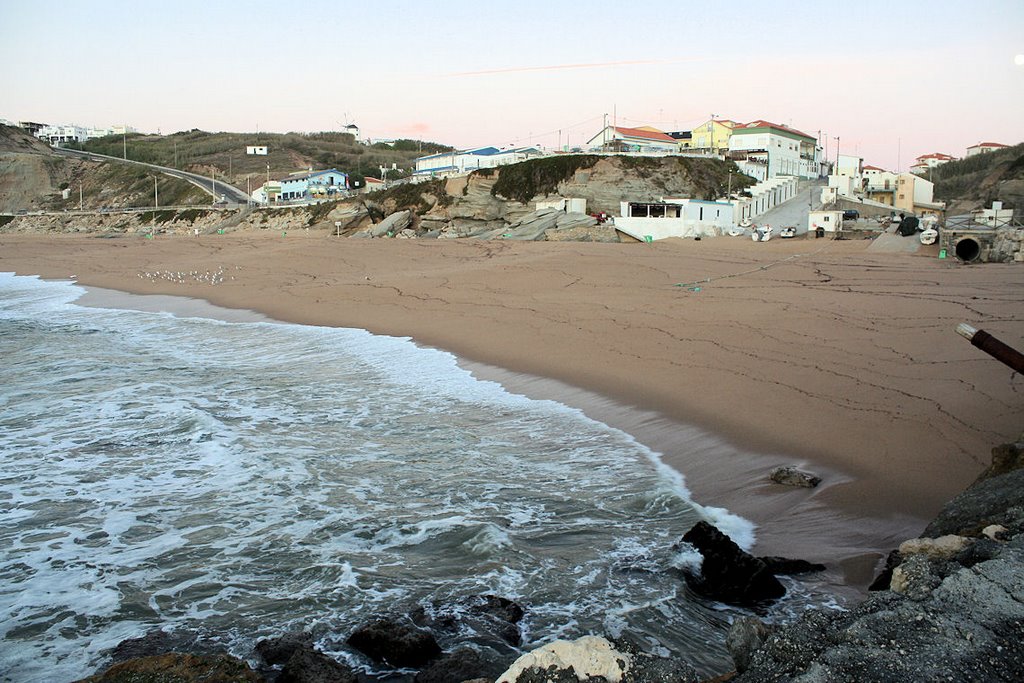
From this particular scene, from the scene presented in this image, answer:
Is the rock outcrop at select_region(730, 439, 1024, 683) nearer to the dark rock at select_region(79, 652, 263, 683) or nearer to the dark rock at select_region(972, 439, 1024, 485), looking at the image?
the dark rock at select_region(972, 439, 1024, 485)

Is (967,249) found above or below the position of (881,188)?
below

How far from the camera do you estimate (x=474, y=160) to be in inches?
1908

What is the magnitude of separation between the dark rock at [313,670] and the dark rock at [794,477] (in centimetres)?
360

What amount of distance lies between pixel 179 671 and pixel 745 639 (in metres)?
2.36

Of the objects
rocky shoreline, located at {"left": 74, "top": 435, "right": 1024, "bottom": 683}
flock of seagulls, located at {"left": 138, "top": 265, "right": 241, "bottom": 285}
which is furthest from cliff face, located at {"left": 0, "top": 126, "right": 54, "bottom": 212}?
rocky shoreline, located at {"left": 74, "top": 435, "right": 1024, "bottom": 683}

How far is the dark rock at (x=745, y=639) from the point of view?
2682mm

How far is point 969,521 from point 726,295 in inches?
378

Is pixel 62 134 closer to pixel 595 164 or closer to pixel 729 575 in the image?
pixel 595 164

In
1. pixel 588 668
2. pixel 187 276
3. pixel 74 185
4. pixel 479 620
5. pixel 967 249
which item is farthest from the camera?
pixel 74 185

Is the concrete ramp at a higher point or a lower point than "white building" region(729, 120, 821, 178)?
lower

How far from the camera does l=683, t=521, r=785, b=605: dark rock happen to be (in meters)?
4.09

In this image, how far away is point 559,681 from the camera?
2.50m

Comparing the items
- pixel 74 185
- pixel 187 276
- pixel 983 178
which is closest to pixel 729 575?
pixel 187 276

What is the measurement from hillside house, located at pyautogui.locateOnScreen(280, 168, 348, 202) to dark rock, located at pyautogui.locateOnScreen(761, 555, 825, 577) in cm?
5475
